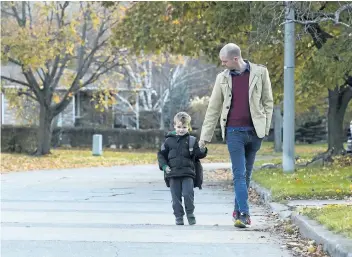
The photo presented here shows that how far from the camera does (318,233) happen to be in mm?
6840

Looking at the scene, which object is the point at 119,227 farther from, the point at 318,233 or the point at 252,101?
the point at 318,233

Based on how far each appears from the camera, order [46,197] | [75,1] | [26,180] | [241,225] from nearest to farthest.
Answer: [241,225]
[46,197]
[26,180]
[75,1]

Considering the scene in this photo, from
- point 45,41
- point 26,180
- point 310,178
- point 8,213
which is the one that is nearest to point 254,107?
point 8,213

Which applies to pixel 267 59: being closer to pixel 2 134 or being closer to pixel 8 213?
pixel 8 213

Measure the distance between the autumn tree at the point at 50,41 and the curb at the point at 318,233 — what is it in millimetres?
20197

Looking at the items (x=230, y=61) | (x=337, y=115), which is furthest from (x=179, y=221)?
(x=337, y=115)

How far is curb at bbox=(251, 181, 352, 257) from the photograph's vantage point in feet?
19.3

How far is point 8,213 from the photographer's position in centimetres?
1020

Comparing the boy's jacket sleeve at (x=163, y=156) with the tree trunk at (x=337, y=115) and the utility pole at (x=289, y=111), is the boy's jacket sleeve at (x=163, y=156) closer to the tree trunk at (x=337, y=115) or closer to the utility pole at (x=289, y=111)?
the utility pole at (x=289, y=111)

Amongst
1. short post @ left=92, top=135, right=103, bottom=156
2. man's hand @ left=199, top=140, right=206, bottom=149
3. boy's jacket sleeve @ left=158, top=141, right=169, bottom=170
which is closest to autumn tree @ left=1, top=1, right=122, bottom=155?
short post @ left=92, top=135, right=103, bottom=156

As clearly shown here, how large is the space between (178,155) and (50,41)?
22346mm

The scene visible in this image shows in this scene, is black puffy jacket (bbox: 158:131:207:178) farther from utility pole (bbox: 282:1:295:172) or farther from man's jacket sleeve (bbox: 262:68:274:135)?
utility pole (bbox: 282:1:295:172)

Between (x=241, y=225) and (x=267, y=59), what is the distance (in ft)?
40.3

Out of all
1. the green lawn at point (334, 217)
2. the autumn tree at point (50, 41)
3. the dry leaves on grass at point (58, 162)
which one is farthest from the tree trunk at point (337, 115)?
the green lawn at point (334, 217)
